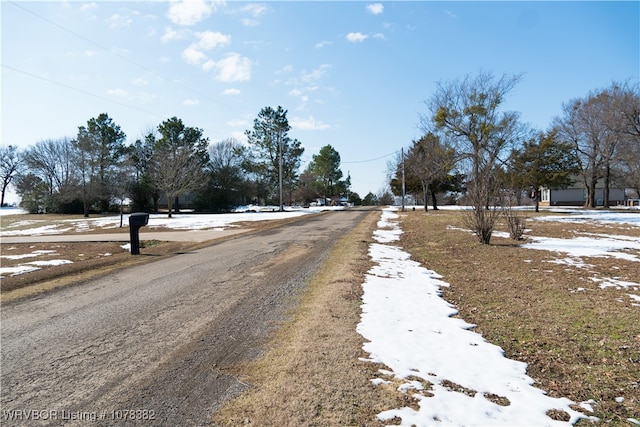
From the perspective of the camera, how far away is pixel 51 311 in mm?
5332

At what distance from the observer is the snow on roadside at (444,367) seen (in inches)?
105

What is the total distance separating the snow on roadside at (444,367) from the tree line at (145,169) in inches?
1329

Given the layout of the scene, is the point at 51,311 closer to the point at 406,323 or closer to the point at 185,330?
the point at 185,330

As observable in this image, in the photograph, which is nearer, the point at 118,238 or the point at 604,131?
the point at 118,238

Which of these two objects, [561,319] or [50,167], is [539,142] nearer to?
[561,319]

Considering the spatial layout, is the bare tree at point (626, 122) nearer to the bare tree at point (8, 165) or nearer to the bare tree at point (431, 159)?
the bare tree at point (431, 159)

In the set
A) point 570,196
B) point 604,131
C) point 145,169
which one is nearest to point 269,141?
point 145,169

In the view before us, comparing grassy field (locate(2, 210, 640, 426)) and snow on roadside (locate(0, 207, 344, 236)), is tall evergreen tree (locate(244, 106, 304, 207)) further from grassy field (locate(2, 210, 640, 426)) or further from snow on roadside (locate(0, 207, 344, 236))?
grassy field (locate(2, 210, 640, 426))

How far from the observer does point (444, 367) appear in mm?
3461

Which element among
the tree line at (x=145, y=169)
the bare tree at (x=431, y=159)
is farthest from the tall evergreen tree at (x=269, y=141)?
the bare tree at (x=431, y=159)

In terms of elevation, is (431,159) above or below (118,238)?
above

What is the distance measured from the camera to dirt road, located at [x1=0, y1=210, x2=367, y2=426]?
9.16 ft

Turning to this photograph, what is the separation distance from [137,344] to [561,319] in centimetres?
531

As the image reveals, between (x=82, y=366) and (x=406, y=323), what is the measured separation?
3.65m
